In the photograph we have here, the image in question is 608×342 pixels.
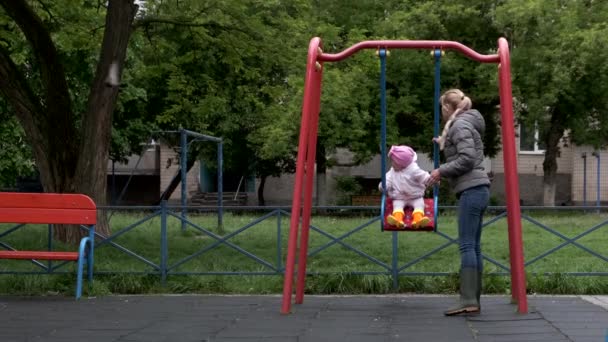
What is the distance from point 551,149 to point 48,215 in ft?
88.8

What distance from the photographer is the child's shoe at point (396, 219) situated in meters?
8.45

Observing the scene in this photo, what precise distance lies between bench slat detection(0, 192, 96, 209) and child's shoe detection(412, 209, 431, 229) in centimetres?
383

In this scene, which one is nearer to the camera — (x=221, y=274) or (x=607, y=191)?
(x=221, y=274)

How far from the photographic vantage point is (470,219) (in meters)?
8.05

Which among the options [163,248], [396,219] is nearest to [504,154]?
[396,219]

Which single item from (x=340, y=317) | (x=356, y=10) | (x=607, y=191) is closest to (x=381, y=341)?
(x=340, y=317)

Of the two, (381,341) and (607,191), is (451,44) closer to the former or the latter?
(381,341)

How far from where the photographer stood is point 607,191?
140 feet

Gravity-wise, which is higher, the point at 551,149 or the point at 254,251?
the point at 551,149

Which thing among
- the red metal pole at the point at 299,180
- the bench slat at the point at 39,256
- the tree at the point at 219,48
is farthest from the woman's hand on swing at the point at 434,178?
the tree at the point at 219,48

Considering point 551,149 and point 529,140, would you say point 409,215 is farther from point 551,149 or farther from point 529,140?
point 529,140

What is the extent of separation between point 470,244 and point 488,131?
28.2m

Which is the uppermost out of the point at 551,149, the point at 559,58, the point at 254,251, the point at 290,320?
the point at 559,58

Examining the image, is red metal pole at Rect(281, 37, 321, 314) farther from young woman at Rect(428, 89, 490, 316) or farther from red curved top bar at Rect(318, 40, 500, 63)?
young woman at Rect(428, 89, 490, 316)
